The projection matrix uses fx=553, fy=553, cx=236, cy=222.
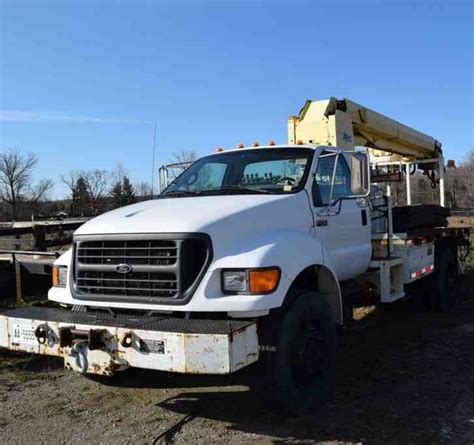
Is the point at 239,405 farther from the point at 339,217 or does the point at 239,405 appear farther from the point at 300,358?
the point at 339,217

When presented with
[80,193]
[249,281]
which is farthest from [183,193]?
[80,193]

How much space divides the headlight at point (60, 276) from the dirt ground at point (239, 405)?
43.8 inches

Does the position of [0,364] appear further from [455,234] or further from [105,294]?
[455,234]

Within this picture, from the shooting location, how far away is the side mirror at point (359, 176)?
205 inches

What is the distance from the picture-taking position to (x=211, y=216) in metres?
4.29

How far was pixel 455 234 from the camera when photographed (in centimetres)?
953

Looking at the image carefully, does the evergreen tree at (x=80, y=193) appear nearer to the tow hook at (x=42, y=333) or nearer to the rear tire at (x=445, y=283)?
the rear tire at (x=445, y=283)

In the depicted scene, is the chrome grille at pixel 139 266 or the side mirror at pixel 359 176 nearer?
the chrome grille at pixel 139 266

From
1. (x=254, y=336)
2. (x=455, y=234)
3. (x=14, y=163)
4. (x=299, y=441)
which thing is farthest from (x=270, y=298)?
(x=14, y=163)

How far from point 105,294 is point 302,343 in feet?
5.35

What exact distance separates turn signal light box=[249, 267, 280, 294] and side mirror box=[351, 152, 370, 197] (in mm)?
1566

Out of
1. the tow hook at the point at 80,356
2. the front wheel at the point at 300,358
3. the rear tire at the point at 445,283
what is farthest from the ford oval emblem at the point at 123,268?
the rear tire at the point at 445,283

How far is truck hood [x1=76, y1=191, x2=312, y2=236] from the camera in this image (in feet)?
13.8

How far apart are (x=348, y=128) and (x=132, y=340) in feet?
15.6
